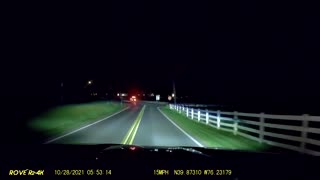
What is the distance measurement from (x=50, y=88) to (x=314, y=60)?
4664 inches

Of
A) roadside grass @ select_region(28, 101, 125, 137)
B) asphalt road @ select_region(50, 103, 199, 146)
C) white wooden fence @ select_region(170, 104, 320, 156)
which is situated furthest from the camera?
roadside grass @ select_region(28, 101, 125, 137)

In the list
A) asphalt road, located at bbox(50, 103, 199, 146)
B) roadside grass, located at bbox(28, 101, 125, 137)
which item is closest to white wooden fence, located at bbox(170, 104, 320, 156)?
asphalt road, located at bbox(50, 103, 199, 146)

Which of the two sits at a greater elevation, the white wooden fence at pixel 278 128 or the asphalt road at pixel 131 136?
the white wooden fence at pixel 278 128

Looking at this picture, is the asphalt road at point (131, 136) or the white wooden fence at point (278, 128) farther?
the asphalt road at point (131, 136)

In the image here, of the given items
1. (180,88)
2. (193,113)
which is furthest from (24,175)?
(180,88)

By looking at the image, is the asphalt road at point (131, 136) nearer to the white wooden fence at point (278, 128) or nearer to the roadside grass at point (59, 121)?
the roadside grass at point (59, 121)

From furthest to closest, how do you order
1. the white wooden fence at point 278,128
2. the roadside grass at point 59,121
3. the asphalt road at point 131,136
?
the roadside grass at point 59,121, the asphalt road at point 131,136, the white wooden fence at point 278,128

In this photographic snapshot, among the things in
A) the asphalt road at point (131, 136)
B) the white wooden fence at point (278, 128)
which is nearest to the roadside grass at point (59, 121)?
the asphalt road at point (131, 136)

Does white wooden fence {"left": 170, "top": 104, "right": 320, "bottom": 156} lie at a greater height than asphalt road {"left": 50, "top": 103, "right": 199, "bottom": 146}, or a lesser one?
greater

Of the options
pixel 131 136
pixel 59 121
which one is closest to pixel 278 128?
pixel 131 136

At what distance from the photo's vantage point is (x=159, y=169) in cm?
446

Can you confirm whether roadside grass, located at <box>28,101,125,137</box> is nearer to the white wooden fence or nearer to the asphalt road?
the asphalt road

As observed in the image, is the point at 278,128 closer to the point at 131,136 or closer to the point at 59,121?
the point at 131,136

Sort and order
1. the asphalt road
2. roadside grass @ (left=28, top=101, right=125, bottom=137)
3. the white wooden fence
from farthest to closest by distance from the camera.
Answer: roadside grass @ (left=28, top=101, right=125, bottom=137) < the asphalt road < the white wooden fence
